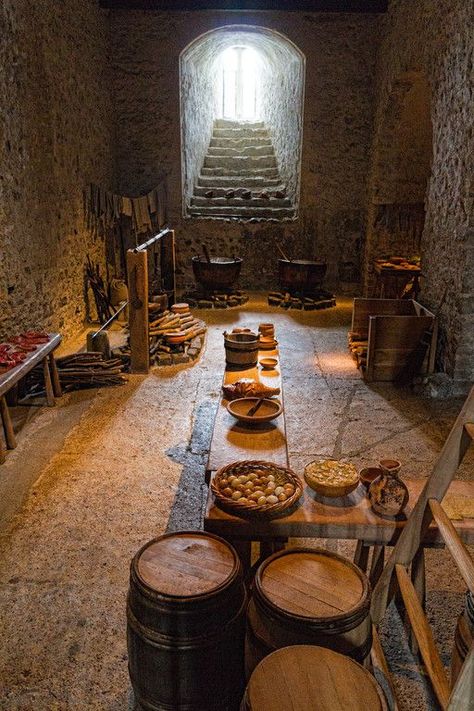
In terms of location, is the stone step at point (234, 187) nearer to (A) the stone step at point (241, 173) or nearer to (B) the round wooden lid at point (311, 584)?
(A) the stone step at point (241, 173)

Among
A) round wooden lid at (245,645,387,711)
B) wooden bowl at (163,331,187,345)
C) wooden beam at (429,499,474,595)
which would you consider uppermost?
wooden beam at (429,499,474,595)

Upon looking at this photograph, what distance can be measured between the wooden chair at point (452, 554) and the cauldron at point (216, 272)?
7.59 m

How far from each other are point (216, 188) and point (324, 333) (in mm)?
5300

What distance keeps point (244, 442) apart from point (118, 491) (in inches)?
48.9

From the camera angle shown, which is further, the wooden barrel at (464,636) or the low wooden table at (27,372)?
the low wooden table at (27,372)

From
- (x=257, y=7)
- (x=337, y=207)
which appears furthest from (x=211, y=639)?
(x=257, y=7)

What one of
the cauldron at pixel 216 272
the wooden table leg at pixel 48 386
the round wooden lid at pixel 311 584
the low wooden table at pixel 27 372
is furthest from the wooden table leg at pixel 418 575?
the cauldron at pixel 216 272

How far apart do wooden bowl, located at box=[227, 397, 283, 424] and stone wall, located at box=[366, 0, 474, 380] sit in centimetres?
303

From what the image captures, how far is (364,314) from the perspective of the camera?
7172 mm

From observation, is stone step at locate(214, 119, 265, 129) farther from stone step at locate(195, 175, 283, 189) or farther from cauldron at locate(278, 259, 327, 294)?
cauldron at locate(278, 259, 327, 294)

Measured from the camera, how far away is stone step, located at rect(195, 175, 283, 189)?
1207 centimetres

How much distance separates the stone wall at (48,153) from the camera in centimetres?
584

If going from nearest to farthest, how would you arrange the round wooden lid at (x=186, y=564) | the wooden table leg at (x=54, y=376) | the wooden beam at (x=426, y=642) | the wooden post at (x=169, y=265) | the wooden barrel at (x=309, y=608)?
1. the wooden beam at (x=426, y=642)
2. the wooden barrel at (x=309, y=608)
3. the round wooden lid at (x=186, y=564)
4. the wooden table leg at (x=54, y=376)
5. the wooden post at (x=169, y=265)

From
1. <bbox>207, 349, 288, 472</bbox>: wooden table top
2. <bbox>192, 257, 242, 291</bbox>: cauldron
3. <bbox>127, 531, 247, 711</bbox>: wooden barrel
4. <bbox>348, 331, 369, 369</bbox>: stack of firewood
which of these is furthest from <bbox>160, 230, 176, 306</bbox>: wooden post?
<bbox>127, 531, 247, 711</bbox>: wooden barrel
